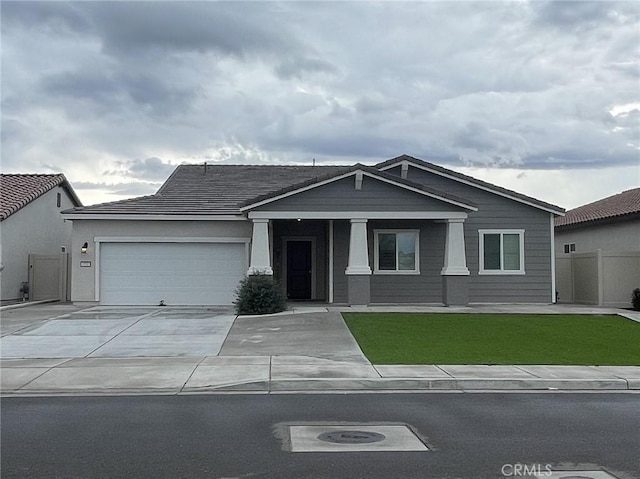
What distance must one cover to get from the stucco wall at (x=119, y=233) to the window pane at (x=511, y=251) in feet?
28.5

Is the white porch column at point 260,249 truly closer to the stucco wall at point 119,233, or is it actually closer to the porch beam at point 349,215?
the porch beam at point 349,215

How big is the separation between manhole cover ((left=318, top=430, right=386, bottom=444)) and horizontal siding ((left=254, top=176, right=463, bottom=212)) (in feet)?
46.8

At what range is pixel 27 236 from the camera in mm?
27047

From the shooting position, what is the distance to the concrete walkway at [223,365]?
11227mm

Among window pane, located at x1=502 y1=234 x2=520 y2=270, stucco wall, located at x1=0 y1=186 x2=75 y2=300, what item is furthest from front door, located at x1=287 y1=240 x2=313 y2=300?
stucco wall, located at x1=0 y1=186 x2=75 y2=300

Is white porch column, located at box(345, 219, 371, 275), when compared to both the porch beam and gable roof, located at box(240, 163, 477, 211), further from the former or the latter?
gable roof, located at box(240, 163, 477, 211)

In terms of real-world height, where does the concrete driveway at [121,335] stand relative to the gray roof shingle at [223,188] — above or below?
below

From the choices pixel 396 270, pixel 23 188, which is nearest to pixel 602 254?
pixel 396 270

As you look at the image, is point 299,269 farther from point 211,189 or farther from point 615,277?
point 615,277

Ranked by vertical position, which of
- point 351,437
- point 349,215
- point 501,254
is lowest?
point 351,437

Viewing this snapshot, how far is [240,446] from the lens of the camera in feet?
24.7

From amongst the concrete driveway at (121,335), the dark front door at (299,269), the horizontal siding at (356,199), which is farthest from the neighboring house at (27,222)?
the dark front door at (299,269)

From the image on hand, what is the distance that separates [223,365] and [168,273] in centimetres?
1174

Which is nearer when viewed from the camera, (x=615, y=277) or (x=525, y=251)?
(x=615, y=277)
